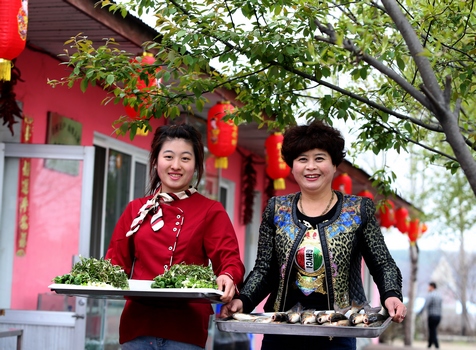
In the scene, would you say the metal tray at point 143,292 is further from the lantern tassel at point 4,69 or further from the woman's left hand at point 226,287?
the lantern tassel at point 4,69

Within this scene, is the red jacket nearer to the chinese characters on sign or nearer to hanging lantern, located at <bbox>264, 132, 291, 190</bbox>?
the chinese characters on sign

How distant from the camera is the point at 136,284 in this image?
3.09 meters

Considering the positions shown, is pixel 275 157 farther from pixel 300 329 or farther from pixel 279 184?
pixel 300 329

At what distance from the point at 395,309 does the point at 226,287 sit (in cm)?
64

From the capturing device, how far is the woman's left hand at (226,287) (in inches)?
120

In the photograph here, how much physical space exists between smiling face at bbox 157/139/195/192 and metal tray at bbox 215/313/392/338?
65 centimetres

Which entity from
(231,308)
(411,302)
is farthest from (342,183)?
(411,302)

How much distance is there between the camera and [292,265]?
3.19 meters

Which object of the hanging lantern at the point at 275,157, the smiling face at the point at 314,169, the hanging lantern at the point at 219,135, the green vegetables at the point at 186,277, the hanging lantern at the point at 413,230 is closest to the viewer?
the green vegetables at the point at 186,277

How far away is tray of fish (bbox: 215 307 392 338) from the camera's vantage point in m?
2.81

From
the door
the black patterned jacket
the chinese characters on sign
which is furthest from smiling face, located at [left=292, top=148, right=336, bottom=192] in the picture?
the chinese characters on sign

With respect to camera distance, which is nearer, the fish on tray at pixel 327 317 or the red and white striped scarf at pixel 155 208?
the fish on tray at pixel 327 317

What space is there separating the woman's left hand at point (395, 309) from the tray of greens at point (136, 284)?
0.65m

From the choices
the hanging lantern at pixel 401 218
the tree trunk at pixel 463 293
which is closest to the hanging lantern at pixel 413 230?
the hanging lantern at pixel 401 218
